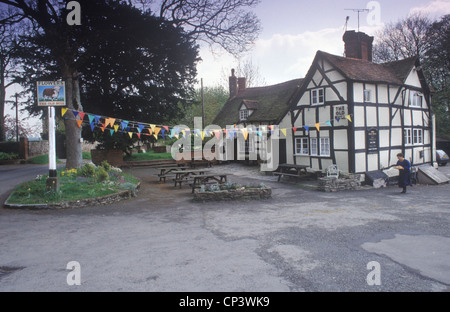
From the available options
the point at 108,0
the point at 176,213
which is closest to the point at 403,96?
the point at 176,213

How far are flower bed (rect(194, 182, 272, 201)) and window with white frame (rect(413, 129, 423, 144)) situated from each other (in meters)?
13.6

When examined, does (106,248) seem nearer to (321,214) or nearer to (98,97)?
(321,214)

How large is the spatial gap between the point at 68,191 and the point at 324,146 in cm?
1361

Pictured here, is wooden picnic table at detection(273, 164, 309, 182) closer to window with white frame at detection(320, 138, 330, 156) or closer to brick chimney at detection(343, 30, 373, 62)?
window with white frame at detection(320, 138, 330, 156)

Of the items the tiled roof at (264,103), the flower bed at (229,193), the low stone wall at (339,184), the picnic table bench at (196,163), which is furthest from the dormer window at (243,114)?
the flower bed at (229,193)

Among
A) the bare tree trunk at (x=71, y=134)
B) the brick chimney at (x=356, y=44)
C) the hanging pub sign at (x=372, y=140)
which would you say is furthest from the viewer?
the brick chimney at (x=356, y=44)

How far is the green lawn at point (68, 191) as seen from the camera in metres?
11.4

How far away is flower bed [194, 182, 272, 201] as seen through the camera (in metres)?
12.4

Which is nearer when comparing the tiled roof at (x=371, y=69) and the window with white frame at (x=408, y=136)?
the tiled roof at (x=371, y=69)

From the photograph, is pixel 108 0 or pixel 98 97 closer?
pixel 108 0

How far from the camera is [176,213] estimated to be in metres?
10.4

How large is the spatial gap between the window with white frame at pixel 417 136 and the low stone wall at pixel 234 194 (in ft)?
44.7

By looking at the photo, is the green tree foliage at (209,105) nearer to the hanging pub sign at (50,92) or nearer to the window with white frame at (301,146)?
the window with white frame at (301,146)
